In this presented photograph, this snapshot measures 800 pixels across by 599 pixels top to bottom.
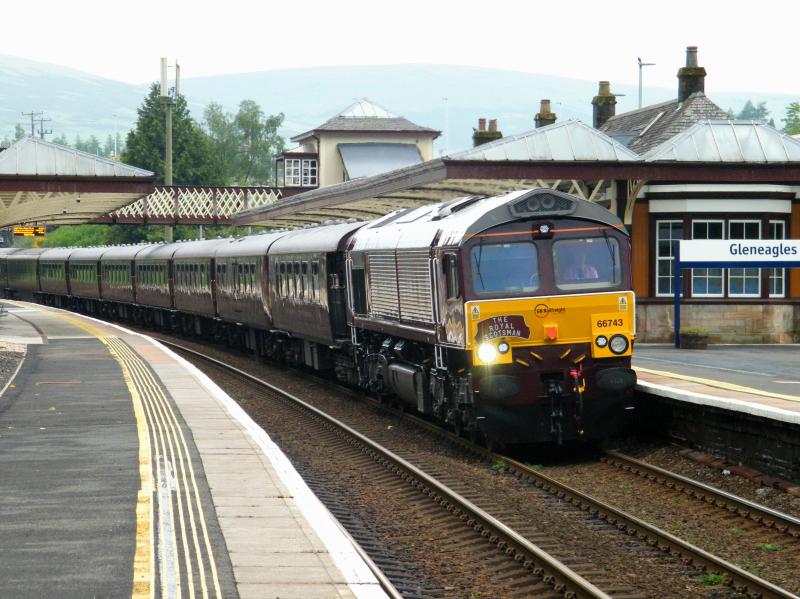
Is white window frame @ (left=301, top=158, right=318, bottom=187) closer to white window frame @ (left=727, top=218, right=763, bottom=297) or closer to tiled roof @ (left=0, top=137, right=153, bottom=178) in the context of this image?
tiled roof @ (left=0, top=137, right=153, bottom=178)

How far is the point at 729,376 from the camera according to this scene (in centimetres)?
1973

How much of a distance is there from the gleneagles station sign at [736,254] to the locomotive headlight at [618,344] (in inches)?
533

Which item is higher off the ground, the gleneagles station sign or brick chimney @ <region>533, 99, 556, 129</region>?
brick chimney @ <region>533, 99, 556, 129</region>

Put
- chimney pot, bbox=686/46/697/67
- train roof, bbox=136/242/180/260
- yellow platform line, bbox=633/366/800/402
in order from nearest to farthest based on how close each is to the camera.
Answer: yellow platform line, bbox=633/366/800/402 < chimney pot, bbox=686/46/697/67 < train roof, bbox=136/242/180/260

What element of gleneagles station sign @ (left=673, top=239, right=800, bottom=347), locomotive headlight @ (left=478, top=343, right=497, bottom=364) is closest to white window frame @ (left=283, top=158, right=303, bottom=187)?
gleneagles station sign @ (left=673, top=239, right=800, bottom=347)

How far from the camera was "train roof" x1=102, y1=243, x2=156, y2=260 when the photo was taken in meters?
50.0

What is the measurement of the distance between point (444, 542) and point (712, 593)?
277 centimetres

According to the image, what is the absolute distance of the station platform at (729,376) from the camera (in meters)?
14.3

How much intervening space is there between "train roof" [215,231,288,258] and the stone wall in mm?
9337

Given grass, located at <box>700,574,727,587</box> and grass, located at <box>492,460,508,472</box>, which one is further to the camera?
grass, located at <box>492,460,508,472</box>

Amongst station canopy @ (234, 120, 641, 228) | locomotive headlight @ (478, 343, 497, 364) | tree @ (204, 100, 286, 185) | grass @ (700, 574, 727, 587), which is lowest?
grass @ (700, 574, 727, 587)

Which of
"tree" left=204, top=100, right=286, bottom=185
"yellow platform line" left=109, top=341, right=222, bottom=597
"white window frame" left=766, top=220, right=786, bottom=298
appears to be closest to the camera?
"yellow platform line" left=109, top=341, right=222, bottom=597

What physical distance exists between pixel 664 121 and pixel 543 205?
2117 centimetres

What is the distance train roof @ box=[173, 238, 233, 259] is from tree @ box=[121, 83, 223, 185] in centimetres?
6998
